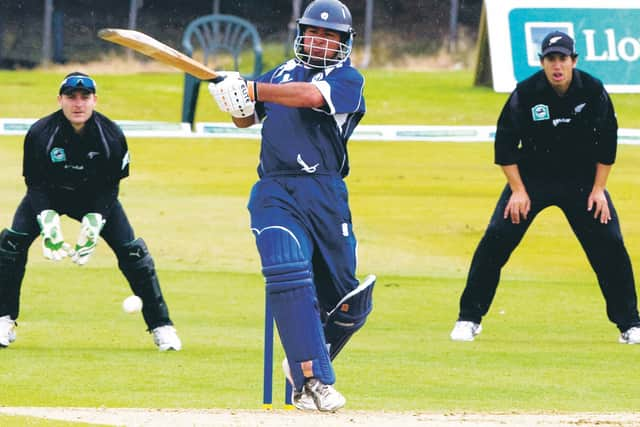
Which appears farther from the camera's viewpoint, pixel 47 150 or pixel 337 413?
pixel 47 150

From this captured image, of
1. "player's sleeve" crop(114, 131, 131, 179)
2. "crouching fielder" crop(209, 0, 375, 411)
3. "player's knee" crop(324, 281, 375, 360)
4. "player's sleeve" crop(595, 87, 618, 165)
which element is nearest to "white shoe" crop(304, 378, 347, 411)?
"crouching fielder" crop(209, 0, 375, 411)

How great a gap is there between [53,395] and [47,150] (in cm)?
189

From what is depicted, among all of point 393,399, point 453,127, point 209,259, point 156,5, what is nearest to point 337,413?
point 393,399

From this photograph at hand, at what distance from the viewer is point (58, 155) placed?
9.27 metres

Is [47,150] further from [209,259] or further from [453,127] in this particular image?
[453,127]

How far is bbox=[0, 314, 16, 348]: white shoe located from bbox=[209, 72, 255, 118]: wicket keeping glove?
3061 millimetres

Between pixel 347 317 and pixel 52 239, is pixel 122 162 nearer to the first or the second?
pixel 52 239

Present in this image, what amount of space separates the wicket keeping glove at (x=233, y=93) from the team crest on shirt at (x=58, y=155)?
2.26 meters

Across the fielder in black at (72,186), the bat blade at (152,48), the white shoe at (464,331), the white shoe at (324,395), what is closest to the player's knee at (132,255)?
the fielder in black at (72,186)

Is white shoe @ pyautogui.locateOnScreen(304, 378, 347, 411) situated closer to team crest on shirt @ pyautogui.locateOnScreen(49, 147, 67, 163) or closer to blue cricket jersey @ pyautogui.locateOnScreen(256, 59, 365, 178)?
blue cricket jersey @ pyautogui.locateOnScreen(256, 59, 365, 178)

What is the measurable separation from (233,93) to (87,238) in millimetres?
2200

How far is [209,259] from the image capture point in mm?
14672

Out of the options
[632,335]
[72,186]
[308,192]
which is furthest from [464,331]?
[308,192]

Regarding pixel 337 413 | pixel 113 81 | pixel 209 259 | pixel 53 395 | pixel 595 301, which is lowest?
pixel 113 81
